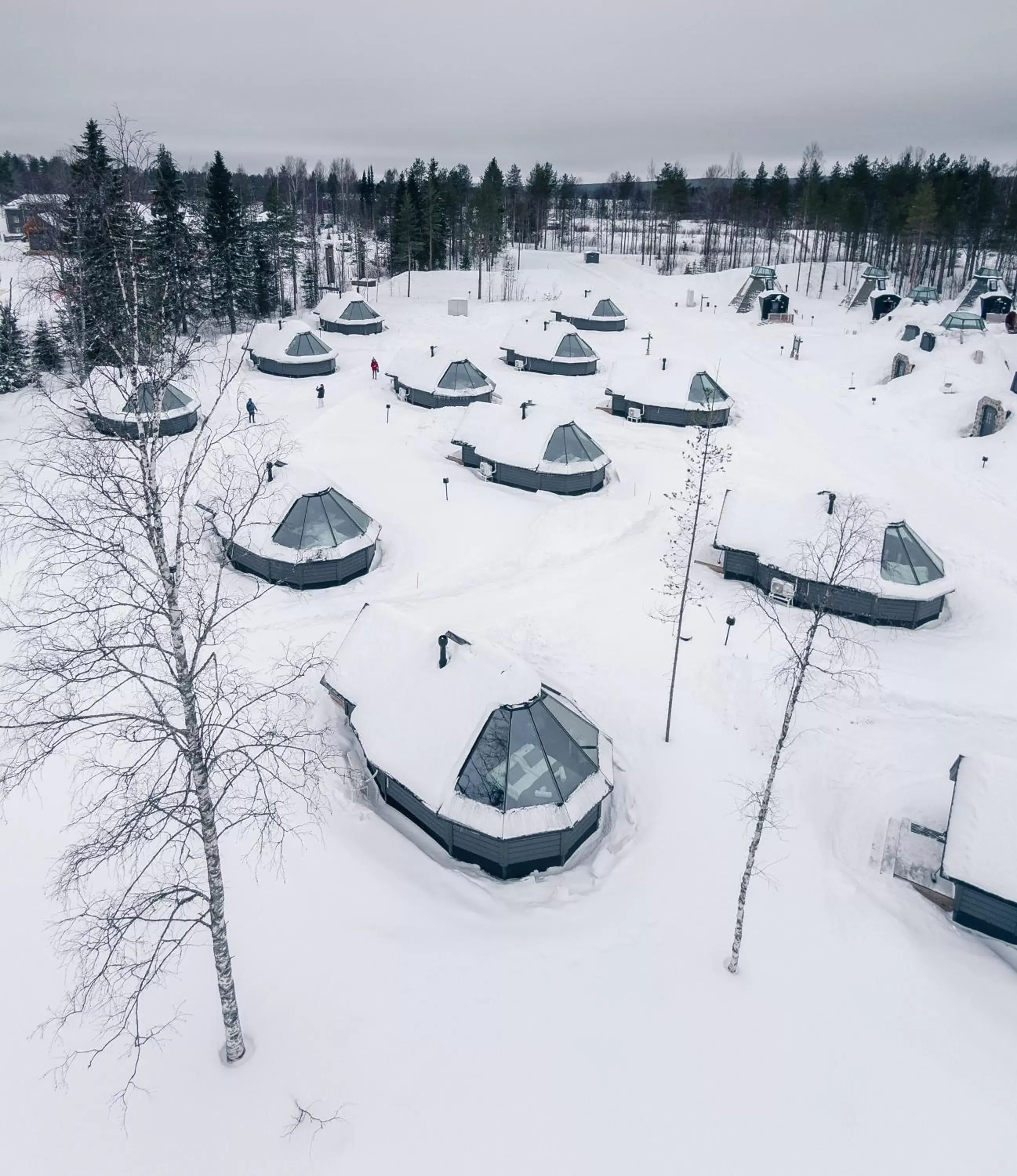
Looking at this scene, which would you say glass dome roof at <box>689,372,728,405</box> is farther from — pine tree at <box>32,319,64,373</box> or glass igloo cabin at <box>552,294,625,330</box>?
pine tree at <box>32,319,64,373</box>

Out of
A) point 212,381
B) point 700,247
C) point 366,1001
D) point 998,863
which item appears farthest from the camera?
point 700,247

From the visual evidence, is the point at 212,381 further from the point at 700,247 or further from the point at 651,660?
the point at 700,247

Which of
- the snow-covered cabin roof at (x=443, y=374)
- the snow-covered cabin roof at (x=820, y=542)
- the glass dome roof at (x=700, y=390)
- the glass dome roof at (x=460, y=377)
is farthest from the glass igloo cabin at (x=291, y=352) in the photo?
the snow-covered cabin roof at (x=820, y=542)

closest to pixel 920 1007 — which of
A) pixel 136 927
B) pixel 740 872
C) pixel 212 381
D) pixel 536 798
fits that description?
pixel 740 872

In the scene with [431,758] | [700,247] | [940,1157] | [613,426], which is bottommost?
[940,1157]

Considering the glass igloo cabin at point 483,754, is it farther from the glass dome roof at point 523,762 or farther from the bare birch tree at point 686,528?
the bare birch tree at point 686,528

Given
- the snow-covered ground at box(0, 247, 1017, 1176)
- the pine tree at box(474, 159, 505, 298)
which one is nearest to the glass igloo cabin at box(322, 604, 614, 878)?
the snow-covered ground at box(0, 247, 1017, 1176)

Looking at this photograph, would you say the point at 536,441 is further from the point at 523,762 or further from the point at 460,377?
the point at 523,762
